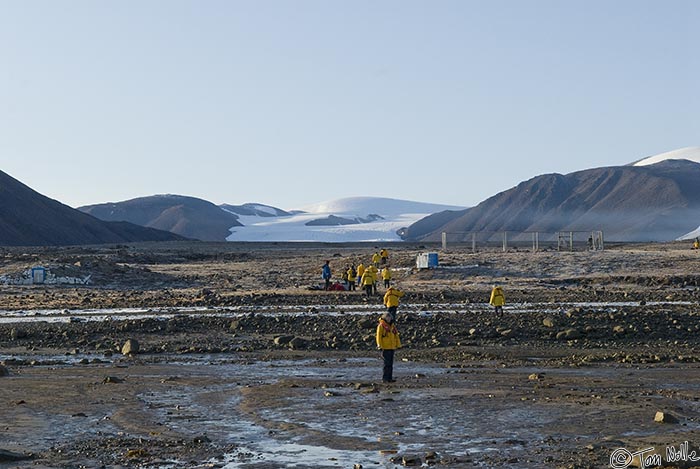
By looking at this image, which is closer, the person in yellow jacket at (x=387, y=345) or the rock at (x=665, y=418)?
the rock at (x=665, y=418)

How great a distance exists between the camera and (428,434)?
13680 millimetres

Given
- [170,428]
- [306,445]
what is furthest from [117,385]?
[306,445]

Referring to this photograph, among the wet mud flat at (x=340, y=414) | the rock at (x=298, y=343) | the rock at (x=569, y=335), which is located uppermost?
the rock at (x=569, y=335)

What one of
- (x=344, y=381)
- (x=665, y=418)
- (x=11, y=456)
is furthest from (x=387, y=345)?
(x=11, y=456)

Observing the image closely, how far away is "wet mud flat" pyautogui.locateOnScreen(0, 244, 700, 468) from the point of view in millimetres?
12906

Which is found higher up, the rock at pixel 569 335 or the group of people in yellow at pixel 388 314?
the group of people in yellow at pixel 388 314

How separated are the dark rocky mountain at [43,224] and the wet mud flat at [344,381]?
8943 centimetres

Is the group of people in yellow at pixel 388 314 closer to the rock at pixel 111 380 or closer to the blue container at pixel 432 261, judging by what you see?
the rock at pixel 111 380

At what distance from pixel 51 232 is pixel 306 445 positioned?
12308 cm

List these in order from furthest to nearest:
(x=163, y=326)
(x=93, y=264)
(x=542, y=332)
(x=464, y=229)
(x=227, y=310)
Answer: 1. (x=464, y=229)
2. (x=93, y=264)
3. (x=227, y=310)
4. (x=163, y=326)
5. (x=542, y=332)

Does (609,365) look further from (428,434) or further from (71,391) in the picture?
(71,391)

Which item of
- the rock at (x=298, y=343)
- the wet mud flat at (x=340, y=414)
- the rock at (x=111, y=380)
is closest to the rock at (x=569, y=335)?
the wet mud flat at (x=340, y=414)

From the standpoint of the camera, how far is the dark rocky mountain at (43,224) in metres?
125

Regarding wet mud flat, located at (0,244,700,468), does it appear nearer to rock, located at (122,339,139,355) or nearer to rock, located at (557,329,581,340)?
rock, located at (557,329,581,340)
